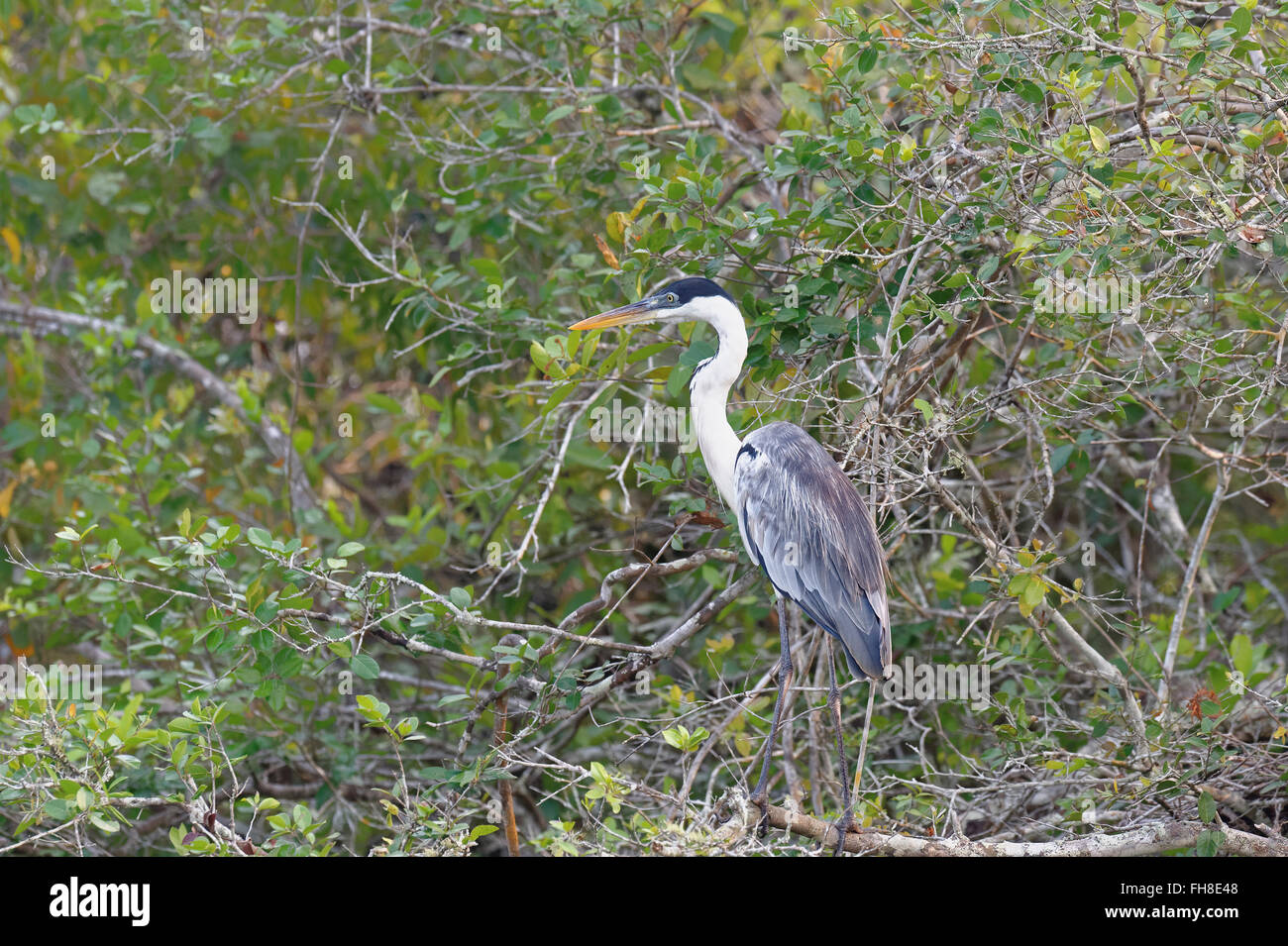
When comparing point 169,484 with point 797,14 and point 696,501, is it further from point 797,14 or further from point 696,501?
point 797,14

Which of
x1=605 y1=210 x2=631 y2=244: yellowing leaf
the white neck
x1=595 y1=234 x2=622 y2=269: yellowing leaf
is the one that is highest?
x1=605 y1=210 x2=631 y2=244: yellowing leaf

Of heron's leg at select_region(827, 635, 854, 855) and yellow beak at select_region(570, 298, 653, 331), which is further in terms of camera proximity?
yellow beak at select_region(570, 298, 653, 331)

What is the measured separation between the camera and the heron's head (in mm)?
4078

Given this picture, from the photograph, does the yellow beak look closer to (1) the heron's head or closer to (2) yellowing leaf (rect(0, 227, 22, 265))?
(1) the heron's head

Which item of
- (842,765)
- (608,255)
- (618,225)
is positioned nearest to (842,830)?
(842,765)

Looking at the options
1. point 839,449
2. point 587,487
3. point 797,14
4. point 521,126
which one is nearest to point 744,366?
point 839,449

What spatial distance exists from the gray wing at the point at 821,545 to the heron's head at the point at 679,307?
543 millimetres

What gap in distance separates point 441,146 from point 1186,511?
13.4ft

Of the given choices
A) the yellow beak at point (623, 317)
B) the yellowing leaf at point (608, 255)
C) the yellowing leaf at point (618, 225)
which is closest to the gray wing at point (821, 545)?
the yellow beak at point (623, 317)

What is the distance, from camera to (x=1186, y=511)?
592 centimetres

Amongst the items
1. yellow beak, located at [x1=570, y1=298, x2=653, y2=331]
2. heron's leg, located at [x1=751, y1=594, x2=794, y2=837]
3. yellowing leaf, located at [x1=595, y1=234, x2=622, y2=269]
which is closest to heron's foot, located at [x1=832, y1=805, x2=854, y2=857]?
heron's leg, located at [x1=751, y1=594, x2=794, y2=837]

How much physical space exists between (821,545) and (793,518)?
15cm

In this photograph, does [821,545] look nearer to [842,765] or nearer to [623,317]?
[842,765]

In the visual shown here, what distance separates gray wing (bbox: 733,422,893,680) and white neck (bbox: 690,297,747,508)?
0.52 ft
